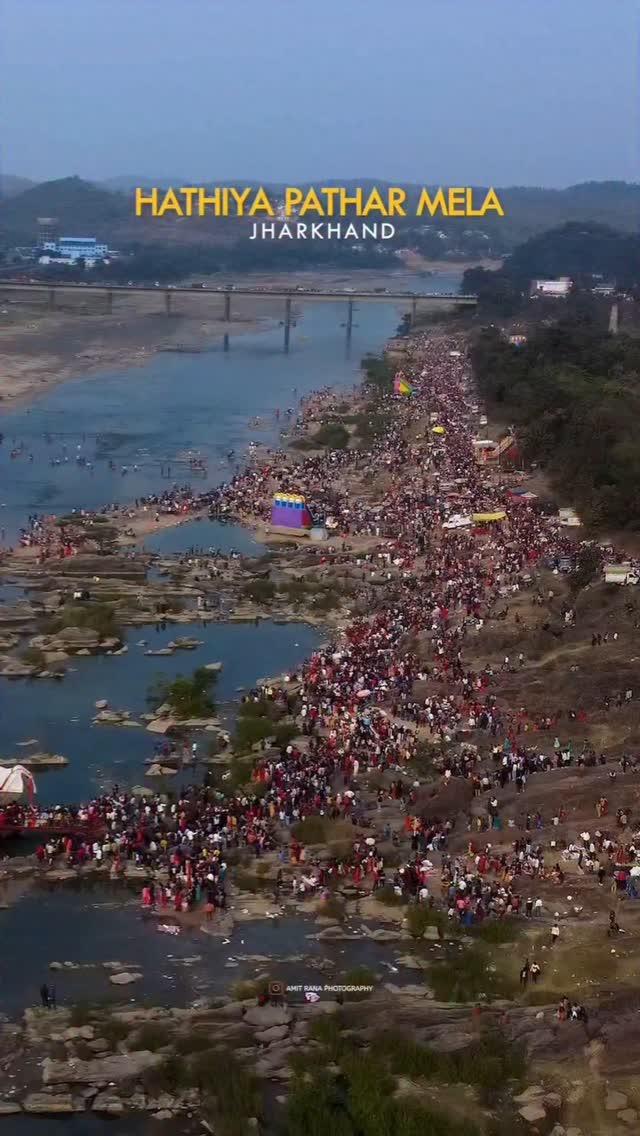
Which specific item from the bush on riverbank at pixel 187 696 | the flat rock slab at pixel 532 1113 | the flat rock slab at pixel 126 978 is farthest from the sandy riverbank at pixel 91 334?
the flat rock slab at pixel 532 1113

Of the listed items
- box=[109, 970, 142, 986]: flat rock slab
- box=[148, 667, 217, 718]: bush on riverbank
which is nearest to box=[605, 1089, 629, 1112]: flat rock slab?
box=[109, 970, 142, 986]: flat rock slab

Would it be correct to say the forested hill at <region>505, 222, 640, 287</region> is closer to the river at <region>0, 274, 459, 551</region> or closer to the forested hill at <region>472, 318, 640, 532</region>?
the river at <region>0, 274, 459, 551</region>

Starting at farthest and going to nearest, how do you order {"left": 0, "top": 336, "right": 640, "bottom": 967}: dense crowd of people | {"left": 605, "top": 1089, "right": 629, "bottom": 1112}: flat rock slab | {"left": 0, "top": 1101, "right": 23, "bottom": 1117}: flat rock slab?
{"left": 0, "top": 336, "right": 640, "bottom": 967}: dense crowd of people
{"left": 0, "top": 1101, "right": 23, "bottom": 1117}: flat rock slab
{"left": 605, "top": 1089, "right": 629, "bottom": 1112}: flat rock slab

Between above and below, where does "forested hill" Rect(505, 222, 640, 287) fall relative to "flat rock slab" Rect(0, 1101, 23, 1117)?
above

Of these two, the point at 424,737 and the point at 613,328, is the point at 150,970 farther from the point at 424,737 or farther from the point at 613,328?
the point at 613,328

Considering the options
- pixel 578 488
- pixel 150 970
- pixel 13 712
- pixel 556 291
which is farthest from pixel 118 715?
pixel 556 291

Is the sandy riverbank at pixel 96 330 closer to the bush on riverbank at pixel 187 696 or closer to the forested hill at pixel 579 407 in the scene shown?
the forested hill at pixel 579 407
